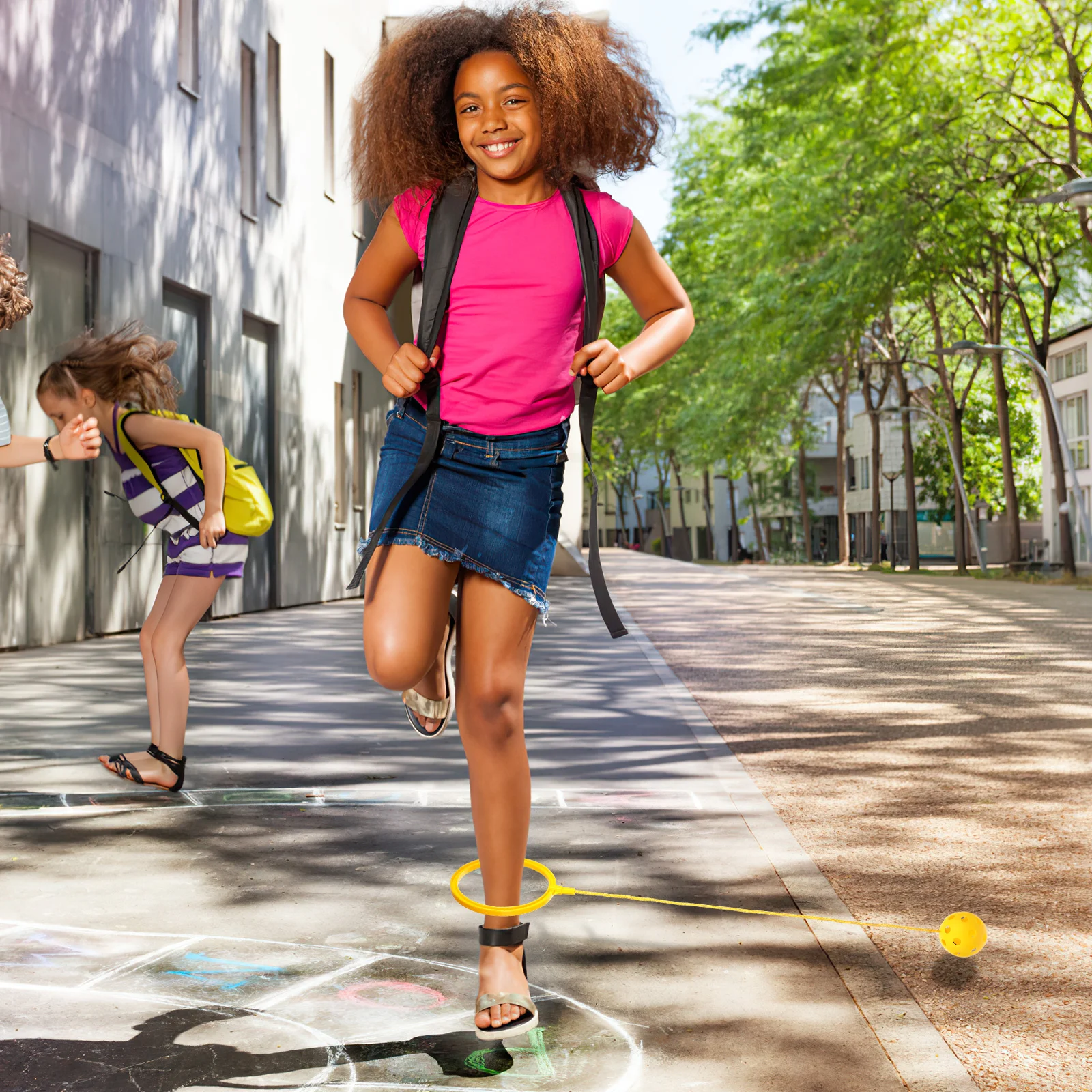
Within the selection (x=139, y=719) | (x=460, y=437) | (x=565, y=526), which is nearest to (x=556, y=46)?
(x=460, y=437)

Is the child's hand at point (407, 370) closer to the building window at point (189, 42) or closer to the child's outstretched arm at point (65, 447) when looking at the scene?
the child's outstretched arm at point (65, 447)

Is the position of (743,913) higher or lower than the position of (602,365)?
lower

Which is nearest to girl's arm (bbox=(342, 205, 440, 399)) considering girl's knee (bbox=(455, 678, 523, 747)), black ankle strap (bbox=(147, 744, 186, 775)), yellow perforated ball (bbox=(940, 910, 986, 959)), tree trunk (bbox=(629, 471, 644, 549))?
girl's knee (bbox=(455, 678, 523, 747))

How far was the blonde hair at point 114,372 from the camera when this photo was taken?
18.1ft

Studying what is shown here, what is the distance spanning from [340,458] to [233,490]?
17.5 metres

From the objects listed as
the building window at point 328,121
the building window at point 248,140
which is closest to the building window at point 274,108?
the building window at point 248,140

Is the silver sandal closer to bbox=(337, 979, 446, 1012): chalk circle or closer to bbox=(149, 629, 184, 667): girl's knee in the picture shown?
bbox=(337, 979, 446, 1012): chalk circle

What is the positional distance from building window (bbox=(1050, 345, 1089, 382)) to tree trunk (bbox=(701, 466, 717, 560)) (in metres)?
13.0

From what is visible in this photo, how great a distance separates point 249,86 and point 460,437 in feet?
54.3

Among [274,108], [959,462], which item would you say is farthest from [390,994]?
[959,462]

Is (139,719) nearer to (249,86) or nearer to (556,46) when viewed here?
(556,46)

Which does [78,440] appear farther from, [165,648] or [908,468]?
Result: [908,468]

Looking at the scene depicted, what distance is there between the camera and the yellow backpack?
560 cm

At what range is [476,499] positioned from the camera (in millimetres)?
3121
